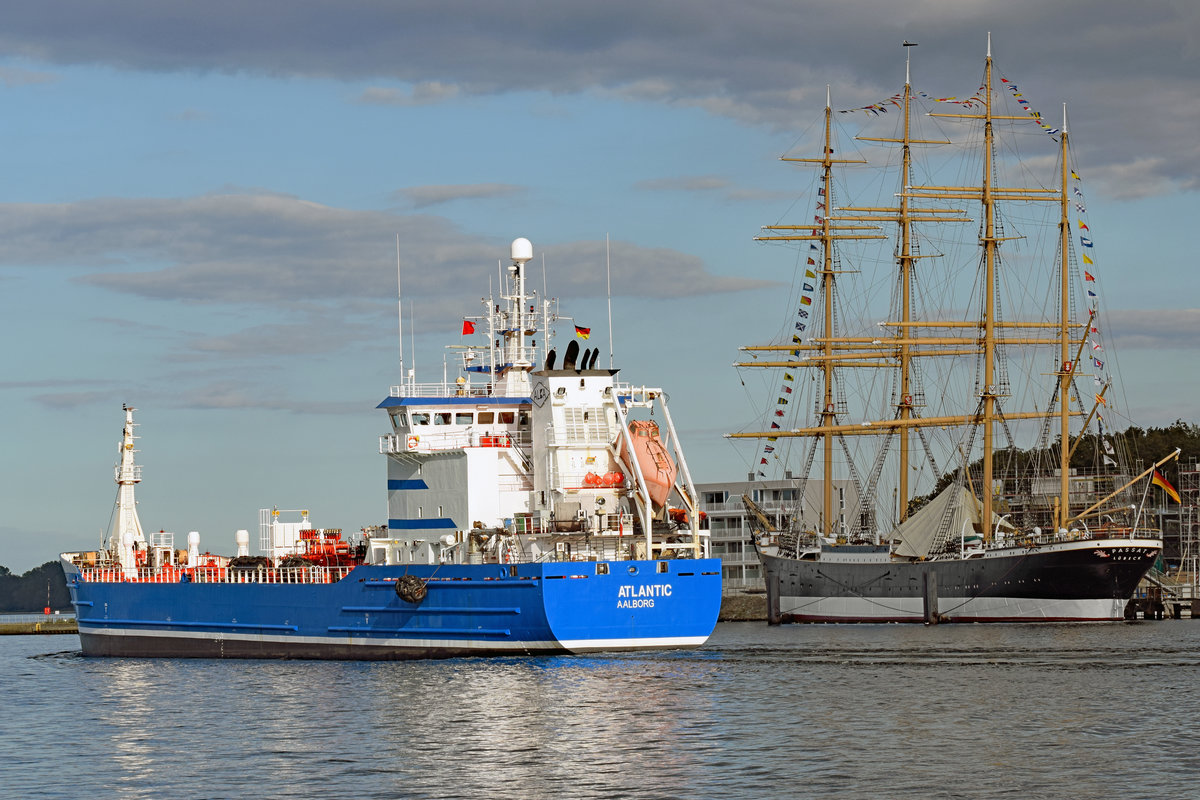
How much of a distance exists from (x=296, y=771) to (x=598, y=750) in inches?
201

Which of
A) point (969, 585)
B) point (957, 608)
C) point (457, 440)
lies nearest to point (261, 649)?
point (457, 440)

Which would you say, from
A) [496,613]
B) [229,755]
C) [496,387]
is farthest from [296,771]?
[496,387]

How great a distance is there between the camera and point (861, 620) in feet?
265

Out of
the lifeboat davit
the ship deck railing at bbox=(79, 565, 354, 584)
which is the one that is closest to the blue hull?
the ship deck railing at bbox=(79, 565, 354, 584)

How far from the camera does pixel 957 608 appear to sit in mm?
75500

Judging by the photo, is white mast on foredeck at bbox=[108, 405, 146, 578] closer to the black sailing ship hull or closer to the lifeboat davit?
the lifeboat davit

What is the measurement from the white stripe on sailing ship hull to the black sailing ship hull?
0.05 m

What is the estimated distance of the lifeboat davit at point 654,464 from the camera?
139 feet

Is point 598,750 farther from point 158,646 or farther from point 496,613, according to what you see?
point 158,646

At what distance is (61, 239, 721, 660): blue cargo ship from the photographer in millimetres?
40031

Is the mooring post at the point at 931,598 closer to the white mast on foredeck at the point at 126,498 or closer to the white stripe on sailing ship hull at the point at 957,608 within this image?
the white stripe on sailing ship hull at the point at 957,608

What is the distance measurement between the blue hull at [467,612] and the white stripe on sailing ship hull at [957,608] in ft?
115

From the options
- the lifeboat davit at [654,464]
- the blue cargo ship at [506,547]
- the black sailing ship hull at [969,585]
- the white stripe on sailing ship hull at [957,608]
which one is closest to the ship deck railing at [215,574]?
the blue cargo ship at [506,547]

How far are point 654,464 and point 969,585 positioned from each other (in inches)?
1439
